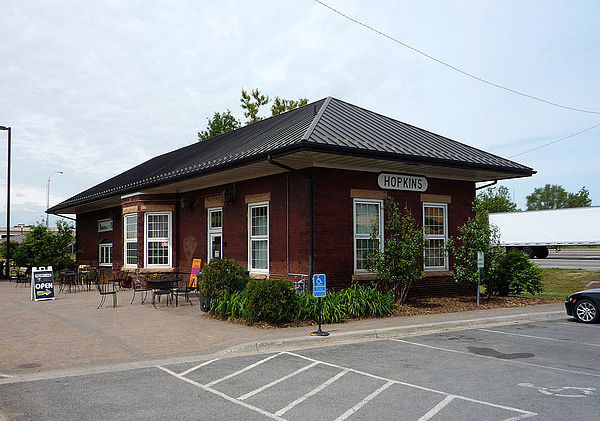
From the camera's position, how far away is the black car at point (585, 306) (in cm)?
1259

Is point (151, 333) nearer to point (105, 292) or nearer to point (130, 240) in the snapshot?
point (105, 292)

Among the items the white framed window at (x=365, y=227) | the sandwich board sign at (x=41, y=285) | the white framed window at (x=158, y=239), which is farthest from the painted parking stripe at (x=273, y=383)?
the white framed window at (x=158, y=239)

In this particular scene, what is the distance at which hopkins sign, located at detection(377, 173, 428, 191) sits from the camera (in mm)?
15570

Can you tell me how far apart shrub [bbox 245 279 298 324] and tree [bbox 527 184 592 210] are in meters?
95.5

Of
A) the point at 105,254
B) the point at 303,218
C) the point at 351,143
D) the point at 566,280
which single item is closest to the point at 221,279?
the point at 303,218

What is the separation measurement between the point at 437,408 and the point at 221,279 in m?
8.15

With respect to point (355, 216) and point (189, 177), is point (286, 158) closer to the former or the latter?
point (355, 216)

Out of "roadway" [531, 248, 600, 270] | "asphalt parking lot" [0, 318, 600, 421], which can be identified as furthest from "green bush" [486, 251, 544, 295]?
"roadway" [531, 248, 600, 270]

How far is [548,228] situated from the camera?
4128cm

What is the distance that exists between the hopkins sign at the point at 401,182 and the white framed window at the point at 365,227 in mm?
565

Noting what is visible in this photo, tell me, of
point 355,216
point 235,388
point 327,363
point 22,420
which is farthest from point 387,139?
point 22,420

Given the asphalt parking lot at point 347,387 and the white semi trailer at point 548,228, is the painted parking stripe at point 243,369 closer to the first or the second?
the asphalt parking lot at point 347,387

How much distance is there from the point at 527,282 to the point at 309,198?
8.10 m

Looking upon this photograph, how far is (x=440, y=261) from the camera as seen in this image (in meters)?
17.1
